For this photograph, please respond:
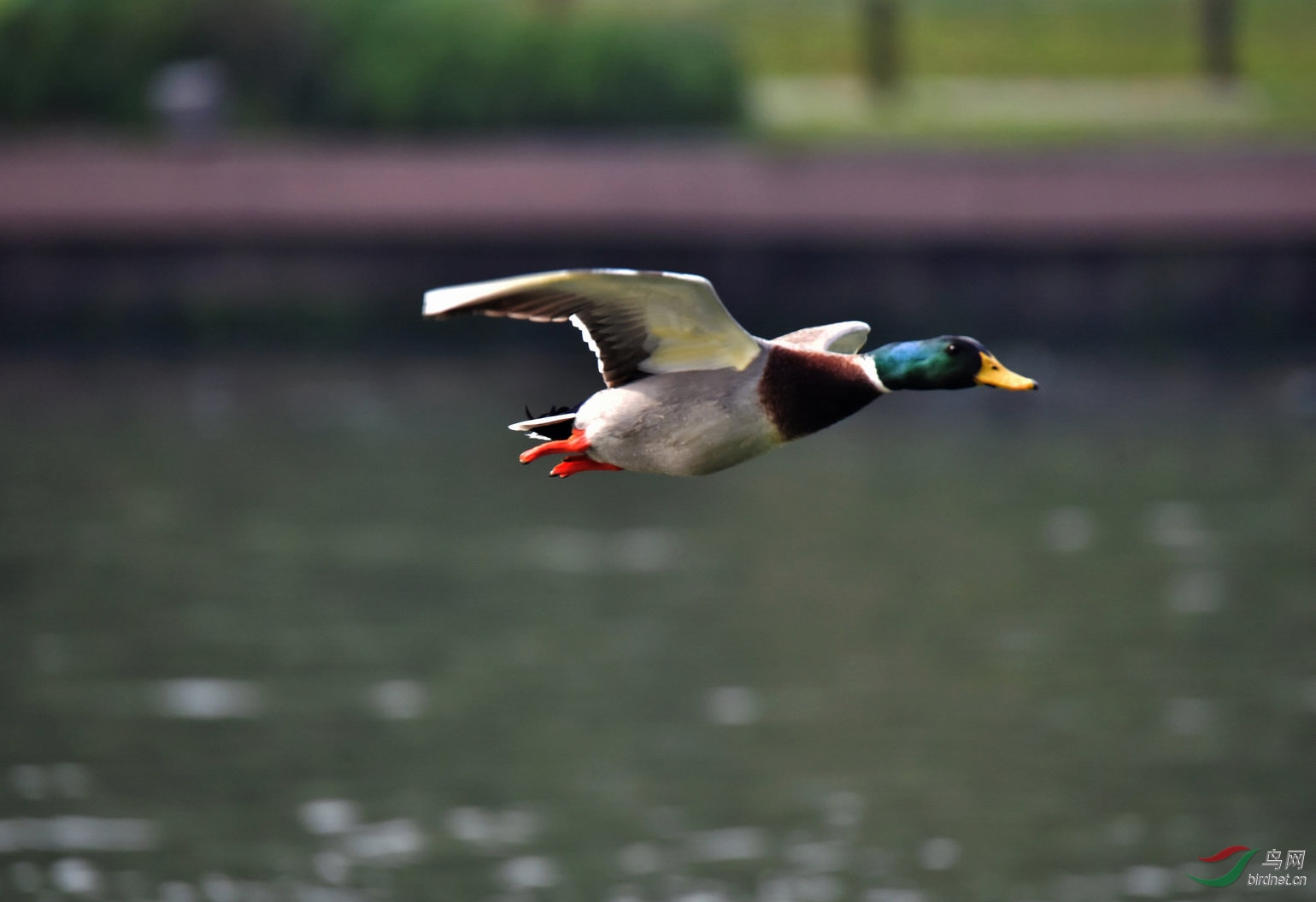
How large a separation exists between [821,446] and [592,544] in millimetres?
11269

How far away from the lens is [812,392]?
8758 millimetres

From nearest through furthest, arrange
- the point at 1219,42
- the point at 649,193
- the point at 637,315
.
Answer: the point at 637,315 → the point at 649,193 → the point at 1219,42

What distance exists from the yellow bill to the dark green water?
1812 cm

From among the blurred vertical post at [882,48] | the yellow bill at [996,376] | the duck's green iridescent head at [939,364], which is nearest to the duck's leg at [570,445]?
the duck's green iridescent head at [939,364]

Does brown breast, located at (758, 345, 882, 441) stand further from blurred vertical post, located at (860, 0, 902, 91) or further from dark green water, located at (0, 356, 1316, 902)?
blurred vertical post, located at (860, 0, 902, 91)

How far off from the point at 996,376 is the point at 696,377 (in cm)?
122

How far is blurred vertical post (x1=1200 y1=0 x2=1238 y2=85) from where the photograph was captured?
60125 millimetres

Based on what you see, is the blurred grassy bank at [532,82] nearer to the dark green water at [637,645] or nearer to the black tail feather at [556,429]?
the dark green water at [637,645]

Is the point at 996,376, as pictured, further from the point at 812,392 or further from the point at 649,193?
the point at 649,193

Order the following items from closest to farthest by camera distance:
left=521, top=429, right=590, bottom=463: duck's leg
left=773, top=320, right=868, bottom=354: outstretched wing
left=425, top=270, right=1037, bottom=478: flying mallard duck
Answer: left=425, top=270, right=1037, bottom=478: flying mallard duck, left=521, top=429, right=590, bottom=463: duck's leg, left=773, top=320, right=868, bottom=354: outstretched wing

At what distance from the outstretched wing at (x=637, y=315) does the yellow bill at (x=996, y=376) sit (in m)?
0.92

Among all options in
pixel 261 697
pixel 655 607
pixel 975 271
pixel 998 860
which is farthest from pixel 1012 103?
pixel 998 860

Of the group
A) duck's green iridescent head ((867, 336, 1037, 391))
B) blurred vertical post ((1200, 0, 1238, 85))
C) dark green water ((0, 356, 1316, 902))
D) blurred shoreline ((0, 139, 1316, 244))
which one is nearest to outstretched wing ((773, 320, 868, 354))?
duck's green iridescent head ((867, 336, 1037, 391))

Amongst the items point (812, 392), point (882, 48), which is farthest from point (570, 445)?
point (882, 48)
